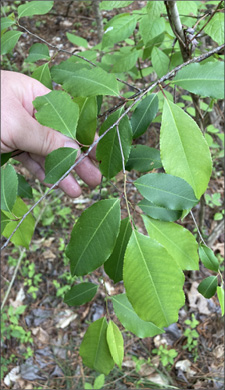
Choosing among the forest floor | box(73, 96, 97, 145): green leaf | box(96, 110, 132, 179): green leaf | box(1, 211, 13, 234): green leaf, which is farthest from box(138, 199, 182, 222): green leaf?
the forest floor

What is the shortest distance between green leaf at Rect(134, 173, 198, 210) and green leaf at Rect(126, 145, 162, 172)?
4.7 inches

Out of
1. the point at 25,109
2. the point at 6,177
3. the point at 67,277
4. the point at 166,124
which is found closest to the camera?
the point at 166,124

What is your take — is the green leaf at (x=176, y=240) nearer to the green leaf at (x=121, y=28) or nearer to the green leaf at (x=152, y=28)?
the green leaf at (x=152, y=28)

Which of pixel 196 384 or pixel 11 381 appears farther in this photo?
pixel 11 381

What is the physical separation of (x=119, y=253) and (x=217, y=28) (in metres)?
0.81

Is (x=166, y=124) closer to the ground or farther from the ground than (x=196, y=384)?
farther from the ground

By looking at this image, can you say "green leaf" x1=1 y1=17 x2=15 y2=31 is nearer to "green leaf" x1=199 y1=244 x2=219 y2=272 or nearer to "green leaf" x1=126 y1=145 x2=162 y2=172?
"green leaf" x1=126 y1=145 x2=162 y2=172

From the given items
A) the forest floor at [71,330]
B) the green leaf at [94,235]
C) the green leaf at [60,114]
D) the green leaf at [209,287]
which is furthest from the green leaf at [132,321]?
the forest floor at [71,330]

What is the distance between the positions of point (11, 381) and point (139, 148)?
6.68ft

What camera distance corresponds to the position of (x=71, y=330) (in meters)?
2.26

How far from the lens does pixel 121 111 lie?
2.36 feet

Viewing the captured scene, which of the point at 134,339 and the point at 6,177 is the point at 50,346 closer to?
the point at 134,339

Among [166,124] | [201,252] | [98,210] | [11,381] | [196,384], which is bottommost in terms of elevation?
[196,384]

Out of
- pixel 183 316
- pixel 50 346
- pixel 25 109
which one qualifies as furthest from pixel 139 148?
pixel 50 346
